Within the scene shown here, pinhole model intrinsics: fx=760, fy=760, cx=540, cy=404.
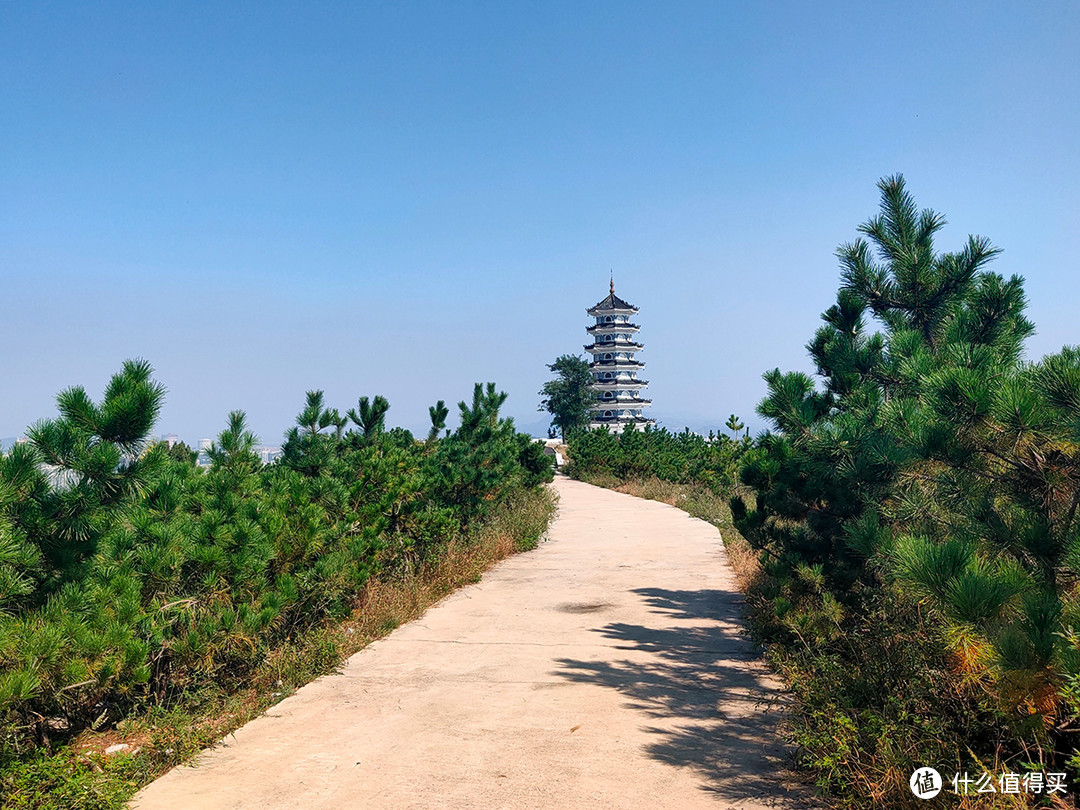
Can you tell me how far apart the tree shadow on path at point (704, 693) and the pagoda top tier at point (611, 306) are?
2932 inches

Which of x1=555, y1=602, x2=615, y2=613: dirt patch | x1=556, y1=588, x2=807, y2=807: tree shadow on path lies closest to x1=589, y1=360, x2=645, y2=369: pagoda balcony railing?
x1=555, y1=602, x2=615, y2=613: dirt patch

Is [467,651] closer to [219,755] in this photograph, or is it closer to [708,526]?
[219,755]

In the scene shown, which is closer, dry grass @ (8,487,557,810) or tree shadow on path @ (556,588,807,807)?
dry grass @ (8,487,557,810)

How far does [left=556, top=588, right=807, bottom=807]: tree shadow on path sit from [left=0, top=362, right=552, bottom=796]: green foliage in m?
2.59

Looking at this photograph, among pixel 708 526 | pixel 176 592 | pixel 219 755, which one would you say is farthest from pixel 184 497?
pixel 708 526

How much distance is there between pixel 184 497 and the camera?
6047mm

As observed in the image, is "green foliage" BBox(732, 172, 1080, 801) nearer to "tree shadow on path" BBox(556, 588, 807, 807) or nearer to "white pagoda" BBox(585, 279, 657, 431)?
"tree shadow on path" BBox(556, 588, 807, 807)

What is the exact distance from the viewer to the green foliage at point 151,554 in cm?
409

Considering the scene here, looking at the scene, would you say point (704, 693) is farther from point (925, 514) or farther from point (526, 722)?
point (925, 514)

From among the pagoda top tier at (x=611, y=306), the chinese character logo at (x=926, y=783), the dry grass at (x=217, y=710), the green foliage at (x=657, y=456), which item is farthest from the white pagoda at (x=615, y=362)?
the chinese character logo at (x=926, y=783)

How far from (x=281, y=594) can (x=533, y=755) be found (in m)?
Result: 2.59

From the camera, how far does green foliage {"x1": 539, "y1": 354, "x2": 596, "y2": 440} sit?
71250 millimetres

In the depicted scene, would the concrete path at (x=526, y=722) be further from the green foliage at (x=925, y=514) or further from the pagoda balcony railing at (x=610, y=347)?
the pagoda balcony railing at (x=610, y=347)

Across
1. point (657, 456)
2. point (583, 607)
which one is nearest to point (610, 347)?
point (657, 456)
